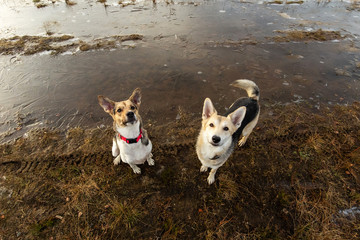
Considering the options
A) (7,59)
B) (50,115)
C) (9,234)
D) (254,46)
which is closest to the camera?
(9,234)

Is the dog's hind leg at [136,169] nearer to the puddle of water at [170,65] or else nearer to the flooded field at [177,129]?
the flooded field at [177,129]

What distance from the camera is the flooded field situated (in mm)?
3277

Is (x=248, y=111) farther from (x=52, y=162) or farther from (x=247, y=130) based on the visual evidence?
(x=52, y=162)

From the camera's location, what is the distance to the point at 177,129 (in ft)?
16.8

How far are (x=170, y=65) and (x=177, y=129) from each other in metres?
4.00

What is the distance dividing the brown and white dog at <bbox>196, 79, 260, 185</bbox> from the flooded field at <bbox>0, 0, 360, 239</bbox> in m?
0.74

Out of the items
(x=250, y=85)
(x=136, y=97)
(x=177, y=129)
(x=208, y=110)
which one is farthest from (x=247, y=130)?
(x=136, y=97)

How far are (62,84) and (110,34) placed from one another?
494 centimetres

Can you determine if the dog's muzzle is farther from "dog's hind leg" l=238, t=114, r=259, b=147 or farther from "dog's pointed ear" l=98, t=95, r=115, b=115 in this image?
"dog's hind leg" l=238, t=114, r=259, b=147

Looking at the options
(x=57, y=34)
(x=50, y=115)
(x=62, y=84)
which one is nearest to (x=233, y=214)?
(x=50, y=115)

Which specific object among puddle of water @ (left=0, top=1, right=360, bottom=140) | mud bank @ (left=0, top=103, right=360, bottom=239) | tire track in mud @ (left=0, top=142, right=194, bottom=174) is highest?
puddle of water @ (left=0, top=1, right=360, bottom=140)

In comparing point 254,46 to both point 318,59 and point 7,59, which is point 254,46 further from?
point 7,59

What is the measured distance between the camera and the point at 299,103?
19.3 feet

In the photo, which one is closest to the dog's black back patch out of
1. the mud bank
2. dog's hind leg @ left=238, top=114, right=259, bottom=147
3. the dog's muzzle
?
dog's hind leg @ left=238, top=114, right=259, bottom=147
